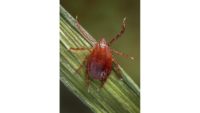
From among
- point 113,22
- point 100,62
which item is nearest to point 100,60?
point 100,62

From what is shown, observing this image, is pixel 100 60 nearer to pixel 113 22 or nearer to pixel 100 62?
pixel 100 62

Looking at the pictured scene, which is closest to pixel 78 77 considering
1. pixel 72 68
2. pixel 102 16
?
pixel 72 68

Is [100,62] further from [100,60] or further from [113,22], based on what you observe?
[113,22]

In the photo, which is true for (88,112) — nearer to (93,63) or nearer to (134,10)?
(93,63)
